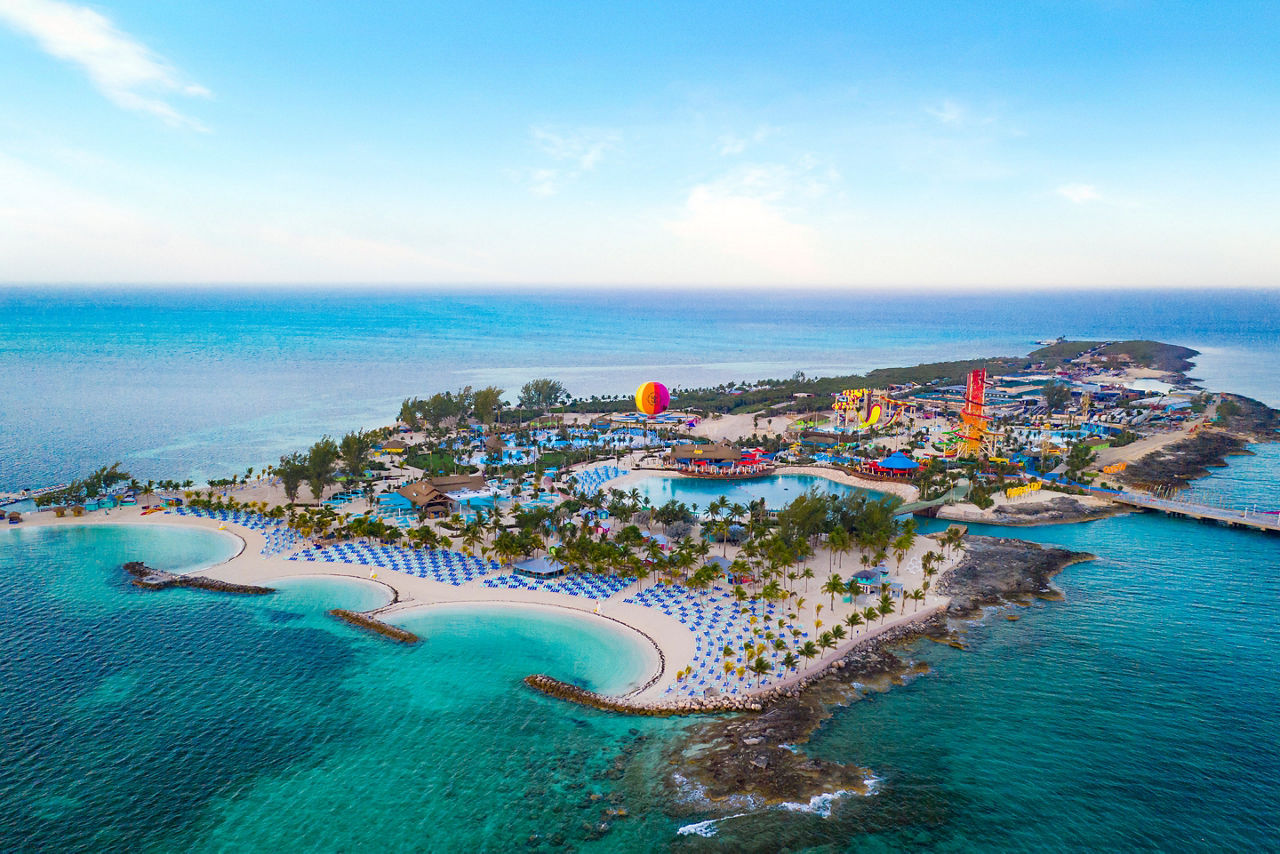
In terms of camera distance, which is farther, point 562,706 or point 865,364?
point 865,364

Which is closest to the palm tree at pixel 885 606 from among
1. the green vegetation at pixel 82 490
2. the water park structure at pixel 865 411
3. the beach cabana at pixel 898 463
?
the beach cabana at pixel 898 463

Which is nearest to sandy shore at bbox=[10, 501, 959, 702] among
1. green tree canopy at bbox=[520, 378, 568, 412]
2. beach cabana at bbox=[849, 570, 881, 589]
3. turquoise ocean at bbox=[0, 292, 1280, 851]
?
turquoise ocean at bbox=[0, 292, 1280, 851]

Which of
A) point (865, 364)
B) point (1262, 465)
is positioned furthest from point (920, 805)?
point (865, 364)

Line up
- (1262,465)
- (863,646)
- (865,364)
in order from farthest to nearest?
(865,364) < (1262,465) < (863,646)

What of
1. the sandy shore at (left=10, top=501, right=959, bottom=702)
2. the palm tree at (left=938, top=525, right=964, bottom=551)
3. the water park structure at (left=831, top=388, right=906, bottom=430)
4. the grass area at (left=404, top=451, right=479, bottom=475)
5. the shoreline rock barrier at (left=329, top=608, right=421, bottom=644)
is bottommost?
the shoreline rock barrier at (left=329, top=608, right=421, bottom=644)

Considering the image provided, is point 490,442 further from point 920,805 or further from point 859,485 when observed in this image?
point 920,805

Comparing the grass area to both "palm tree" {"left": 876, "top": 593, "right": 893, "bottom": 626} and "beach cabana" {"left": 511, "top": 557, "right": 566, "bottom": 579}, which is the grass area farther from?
"palm tree" {"left": 876, "top": 593, "right": 893, "bottom": 626}
